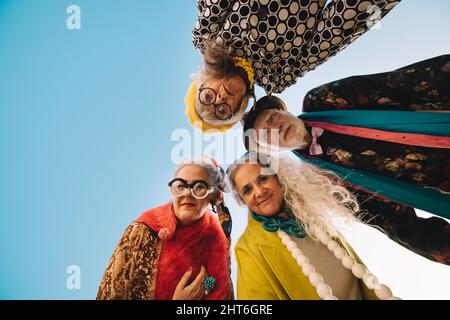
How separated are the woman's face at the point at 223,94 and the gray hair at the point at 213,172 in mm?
267

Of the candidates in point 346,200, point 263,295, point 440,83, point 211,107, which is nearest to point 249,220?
point 263,295

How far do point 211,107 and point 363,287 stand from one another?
44.1 inches

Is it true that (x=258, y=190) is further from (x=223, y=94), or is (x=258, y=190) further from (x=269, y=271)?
(x=223, y=94)

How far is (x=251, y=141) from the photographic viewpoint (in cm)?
171

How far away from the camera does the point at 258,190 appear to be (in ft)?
4.90

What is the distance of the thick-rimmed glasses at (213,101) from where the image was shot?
1573 millimetres

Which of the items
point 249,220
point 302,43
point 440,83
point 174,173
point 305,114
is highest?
point 302,43

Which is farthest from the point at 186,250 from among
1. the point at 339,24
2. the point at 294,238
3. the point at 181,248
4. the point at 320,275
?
the point at 339,24

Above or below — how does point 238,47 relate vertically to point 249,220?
above

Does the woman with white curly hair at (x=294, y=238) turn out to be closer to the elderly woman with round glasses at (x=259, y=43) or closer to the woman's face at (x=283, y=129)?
the woman's face at (x=283, y=129)

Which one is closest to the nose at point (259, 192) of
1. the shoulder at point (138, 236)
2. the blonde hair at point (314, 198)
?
the blonde hair at point (314, 198)

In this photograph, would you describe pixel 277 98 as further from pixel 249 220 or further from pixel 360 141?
pixel 249 220

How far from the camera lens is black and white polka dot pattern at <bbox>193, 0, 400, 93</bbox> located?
143 centimetres

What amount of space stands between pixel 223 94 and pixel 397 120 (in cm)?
86
